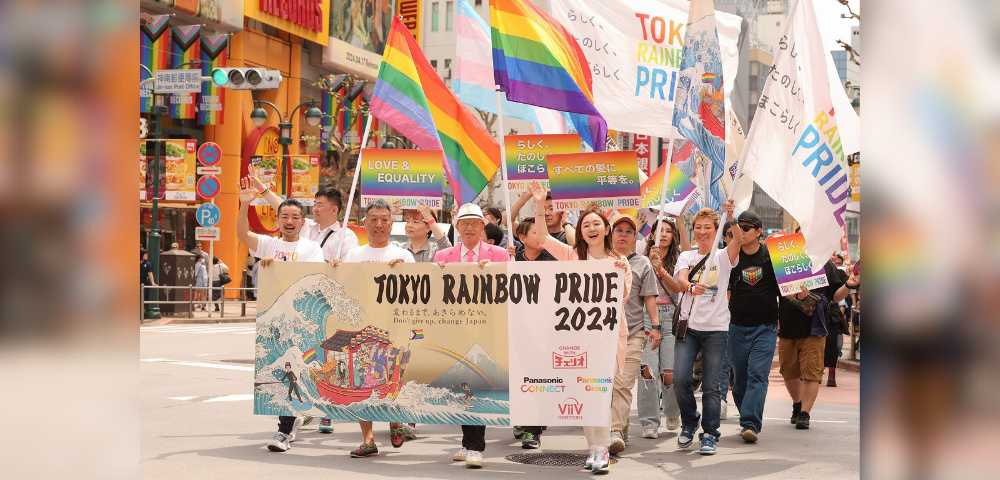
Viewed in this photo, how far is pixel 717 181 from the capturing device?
374 inches

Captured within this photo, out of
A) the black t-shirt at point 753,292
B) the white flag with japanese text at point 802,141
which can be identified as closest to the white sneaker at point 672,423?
the black t-shirt at point 753,292

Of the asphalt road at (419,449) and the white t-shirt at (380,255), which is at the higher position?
the white t-shirt at (380,255)

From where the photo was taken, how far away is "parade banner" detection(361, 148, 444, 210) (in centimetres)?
977

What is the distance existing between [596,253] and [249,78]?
1858cm

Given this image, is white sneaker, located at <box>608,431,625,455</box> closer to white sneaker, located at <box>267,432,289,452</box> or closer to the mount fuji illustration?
the mount fuji illustration

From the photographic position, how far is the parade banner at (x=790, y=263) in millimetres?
9828

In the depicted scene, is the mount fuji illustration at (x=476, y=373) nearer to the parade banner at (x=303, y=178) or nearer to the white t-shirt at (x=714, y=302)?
the white t-shirt at (x=714, y=302)

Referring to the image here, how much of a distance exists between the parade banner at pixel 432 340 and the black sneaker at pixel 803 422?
3620 millimetres

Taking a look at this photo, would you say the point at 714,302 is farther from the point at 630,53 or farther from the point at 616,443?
the point at 630,53
